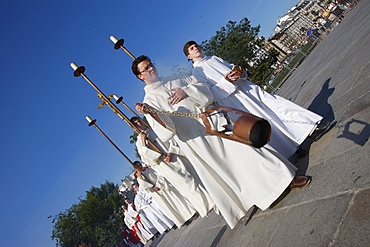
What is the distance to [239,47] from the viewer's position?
33031mm

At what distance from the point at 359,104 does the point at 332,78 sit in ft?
11.7

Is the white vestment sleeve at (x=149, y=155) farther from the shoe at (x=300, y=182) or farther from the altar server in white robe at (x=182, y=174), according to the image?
the shoe at (x=300, y=182)

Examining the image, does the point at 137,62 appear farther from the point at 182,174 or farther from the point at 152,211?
the point at 152,211

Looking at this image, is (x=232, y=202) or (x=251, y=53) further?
(x=251, y=53)

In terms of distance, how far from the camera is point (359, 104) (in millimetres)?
4023

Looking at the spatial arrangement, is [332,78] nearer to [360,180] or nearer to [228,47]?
[360,180]

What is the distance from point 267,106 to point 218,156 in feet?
4.01

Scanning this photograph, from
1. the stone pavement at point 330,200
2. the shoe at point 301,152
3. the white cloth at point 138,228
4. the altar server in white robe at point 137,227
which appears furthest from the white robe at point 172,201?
the white cloth at point 138,228

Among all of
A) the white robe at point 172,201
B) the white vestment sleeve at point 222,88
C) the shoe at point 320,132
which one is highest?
the white vestment sleeve at point 222,88

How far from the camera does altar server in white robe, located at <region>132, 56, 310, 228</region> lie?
3.44 metres

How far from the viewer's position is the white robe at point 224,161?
3.44m

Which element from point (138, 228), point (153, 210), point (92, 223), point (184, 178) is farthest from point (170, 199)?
point (92, 223)

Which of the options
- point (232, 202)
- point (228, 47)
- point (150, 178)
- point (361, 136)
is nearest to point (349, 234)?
point (361, 136)

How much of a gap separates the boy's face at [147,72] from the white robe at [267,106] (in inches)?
32.7
